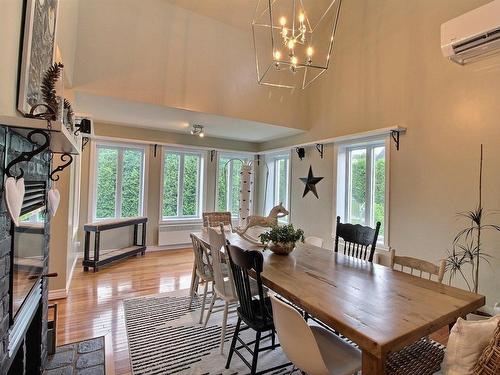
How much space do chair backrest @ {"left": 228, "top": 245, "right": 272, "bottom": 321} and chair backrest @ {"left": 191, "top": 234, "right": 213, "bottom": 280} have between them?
821mm

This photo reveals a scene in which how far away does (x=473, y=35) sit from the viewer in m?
2.26

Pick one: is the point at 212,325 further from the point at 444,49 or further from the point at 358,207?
the point at 444,49

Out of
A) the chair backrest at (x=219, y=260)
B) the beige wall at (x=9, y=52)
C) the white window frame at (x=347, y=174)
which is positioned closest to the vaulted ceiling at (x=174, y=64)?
the white window frame at (x=347, y=174)

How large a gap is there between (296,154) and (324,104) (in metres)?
1.13

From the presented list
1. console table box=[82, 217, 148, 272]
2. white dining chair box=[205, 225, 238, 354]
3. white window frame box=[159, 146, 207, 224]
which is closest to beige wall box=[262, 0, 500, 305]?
white dining chair box=[205, 225, 238, 354]

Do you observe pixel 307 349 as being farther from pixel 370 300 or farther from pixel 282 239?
pixel 282 239

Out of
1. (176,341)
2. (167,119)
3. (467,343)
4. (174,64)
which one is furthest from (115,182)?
(467,343)

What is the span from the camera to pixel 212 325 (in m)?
2.68

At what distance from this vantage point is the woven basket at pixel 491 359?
40.1 inches

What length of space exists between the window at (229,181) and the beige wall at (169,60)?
2124 mm

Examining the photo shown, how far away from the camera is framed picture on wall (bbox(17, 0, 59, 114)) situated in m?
1.17

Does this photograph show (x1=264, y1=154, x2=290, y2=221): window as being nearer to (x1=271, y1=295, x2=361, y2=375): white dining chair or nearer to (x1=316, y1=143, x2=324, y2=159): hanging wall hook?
(x1=316, y1=143, x2=324, y2=159): hanging wall hook

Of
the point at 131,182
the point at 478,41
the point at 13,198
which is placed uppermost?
the point at 478,41

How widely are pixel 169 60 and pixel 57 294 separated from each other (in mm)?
3271
